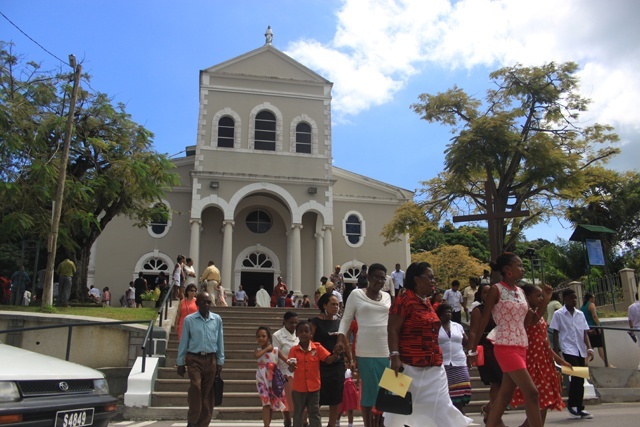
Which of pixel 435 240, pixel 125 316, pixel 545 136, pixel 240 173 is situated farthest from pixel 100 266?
pixel 435 240

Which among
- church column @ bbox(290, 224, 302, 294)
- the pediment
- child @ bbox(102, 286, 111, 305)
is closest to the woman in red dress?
church column @ bbox(290, 224, 302, 294)

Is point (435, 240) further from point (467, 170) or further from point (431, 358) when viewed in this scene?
point (431, 358)

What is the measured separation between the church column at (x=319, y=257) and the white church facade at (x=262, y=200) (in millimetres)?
46

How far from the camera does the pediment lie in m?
27.6

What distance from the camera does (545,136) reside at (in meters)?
Answer: 22.3

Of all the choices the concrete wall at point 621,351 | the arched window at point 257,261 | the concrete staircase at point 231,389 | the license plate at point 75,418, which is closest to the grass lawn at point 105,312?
the concrete staircase at point 231,389

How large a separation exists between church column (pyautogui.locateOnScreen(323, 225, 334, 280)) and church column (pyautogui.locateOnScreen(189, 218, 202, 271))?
5477 millimetres

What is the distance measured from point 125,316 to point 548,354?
34.7ft

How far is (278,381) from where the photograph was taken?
8008 mm

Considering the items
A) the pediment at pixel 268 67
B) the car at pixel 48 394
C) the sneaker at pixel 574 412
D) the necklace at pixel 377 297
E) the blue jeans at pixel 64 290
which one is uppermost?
the pediment at pixel 268 67

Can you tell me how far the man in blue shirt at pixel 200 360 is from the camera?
285 inches

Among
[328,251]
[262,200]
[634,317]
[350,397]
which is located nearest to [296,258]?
[328,251]

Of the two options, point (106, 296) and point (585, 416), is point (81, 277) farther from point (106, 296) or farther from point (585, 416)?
point (585, 416)

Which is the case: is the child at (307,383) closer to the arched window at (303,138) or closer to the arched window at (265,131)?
the arched window at (265,131)
